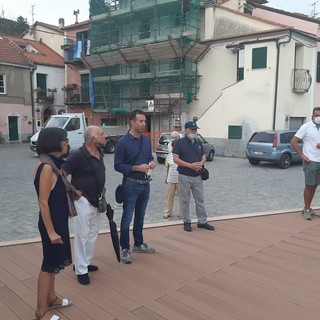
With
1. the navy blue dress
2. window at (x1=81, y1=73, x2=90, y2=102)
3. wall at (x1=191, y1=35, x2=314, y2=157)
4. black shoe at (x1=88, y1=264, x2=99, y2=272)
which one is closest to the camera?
the navy blue dress

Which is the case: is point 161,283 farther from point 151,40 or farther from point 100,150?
point 151,40

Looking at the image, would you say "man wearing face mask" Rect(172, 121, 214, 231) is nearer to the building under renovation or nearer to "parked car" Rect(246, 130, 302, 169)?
"parked car" Rect(246, 130, 302, 169)

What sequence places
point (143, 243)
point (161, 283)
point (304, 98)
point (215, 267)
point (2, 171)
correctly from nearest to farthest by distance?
1. point (161, 283)
2. point (215, 267)
3. point (143, 243)
4. point (2, 171)
5. point (304, 98)

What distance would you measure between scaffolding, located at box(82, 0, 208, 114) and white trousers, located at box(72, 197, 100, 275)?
19934mm

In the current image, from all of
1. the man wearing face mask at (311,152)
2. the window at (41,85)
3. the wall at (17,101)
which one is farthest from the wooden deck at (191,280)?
the window at (41,85)

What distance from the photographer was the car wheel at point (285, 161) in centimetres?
1556

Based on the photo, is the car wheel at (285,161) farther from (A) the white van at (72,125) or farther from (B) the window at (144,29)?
(B) the window at (144,29)

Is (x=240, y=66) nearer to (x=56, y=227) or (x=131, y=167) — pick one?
(x=131, y=167)

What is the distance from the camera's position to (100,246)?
502 cm

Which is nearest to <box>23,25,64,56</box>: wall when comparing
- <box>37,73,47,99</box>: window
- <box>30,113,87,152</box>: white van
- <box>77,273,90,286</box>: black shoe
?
<box>37,73,47,99</box>: window

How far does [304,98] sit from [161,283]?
64.3ft

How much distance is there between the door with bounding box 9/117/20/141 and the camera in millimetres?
28922

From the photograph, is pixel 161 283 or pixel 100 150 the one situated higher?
pixel 100 150

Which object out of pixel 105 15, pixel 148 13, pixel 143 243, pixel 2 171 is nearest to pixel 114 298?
pixel 143 243
